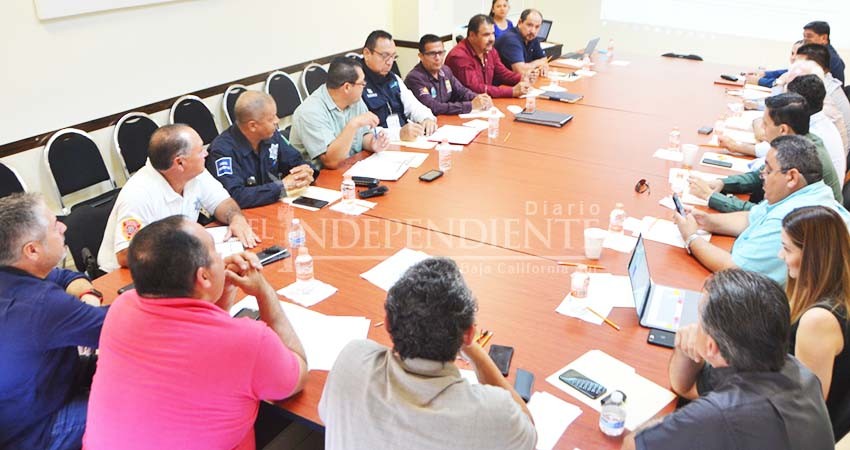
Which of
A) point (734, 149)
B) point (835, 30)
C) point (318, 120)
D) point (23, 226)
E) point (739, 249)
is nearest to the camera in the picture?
Answer: point (23, 226)

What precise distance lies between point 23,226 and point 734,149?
12.8 feet

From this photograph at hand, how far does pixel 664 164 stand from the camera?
385 centimetres

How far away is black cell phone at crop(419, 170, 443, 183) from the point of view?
3.54 meters

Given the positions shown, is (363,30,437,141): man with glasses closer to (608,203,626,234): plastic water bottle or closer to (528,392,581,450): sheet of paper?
(608,203,626,234): plastic water bottle

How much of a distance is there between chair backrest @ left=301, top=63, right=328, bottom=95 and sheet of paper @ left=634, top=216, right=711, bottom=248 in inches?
145

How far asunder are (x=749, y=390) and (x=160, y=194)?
7.88 ft

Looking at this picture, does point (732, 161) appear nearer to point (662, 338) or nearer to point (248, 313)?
point (662, 338)

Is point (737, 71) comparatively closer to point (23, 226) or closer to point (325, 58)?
point (325, 58)

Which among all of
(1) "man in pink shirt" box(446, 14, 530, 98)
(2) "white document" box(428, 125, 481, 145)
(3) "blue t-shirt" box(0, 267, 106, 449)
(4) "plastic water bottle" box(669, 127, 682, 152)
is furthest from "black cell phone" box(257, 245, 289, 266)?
(1) "man in pink shirt" box(446, 14, 530, 98)

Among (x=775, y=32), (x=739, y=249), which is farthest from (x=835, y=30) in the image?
(x=739, y=249)

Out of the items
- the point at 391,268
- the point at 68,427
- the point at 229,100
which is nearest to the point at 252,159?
the point at 391,268

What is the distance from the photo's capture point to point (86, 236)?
293 cm

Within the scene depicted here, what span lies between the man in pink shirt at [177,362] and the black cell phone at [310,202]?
1385mm

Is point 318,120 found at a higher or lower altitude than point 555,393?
higher
